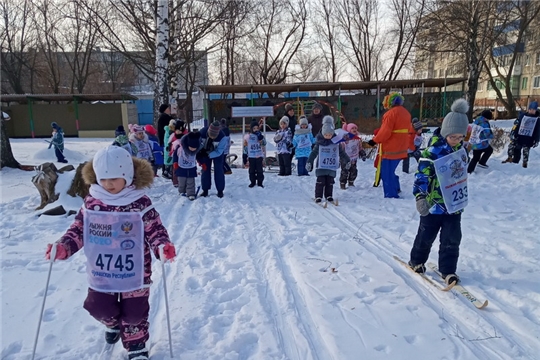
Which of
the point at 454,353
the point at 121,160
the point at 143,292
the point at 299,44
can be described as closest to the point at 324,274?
the point at 454,353

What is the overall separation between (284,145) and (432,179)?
7.11 meters

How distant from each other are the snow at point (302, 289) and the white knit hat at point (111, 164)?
4.64ft

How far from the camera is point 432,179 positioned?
3916mm

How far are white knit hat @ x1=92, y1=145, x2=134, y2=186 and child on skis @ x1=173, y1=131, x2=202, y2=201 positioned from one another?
5392mm

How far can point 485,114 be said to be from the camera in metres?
9.93

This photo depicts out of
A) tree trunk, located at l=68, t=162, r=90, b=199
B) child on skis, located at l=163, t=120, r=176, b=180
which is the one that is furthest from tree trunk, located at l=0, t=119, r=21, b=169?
tree trunk, located at l=68, t=162, r=90, b=199

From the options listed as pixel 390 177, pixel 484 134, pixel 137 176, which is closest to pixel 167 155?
pixel 390 177

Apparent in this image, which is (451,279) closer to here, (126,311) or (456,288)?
(456,288)

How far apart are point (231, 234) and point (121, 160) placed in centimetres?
334

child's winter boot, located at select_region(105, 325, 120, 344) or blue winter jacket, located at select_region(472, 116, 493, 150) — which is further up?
blue winter jacket, located at select_region(472, 116, 493, 150)

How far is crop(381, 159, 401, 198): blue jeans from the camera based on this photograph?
304 inches

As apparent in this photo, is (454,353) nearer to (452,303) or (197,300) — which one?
(452,303)

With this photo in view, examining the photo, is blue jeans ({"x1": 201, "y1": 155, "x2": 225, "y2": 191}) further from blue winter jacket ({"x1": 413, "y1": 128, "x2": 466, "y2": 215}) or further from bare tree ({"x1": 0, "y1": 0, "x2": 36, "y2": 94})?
bare tree ({"x1": 0, "y1": 0, "x2": 36, "y2": 94})

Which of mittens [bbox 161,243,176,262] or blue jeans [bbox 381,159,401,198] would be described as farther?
blue jeans [bbox 381,159,401,198]
